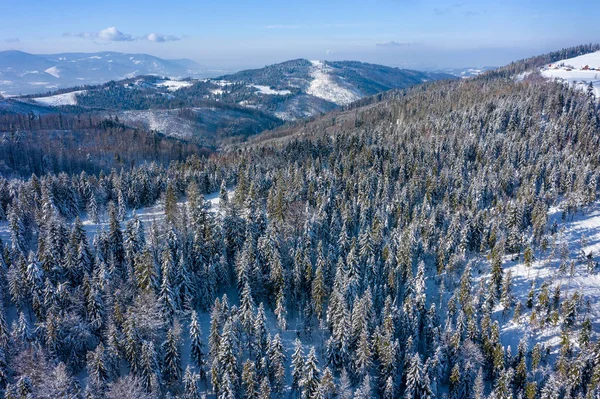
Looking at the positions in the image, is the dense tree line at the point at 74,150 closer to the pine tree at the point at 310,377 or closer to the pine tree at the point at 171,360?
the pine tree at the point at 171,360

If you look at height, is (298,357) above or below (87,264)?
below

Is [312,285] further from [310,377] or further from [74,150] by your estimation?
[74,150]

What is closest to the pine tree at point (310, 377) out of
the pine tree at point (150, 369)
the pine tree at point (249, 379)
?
the pine tree at point (249, 379)

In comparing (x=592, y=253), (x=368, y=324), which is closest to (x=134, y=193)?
(x=368, y=324)

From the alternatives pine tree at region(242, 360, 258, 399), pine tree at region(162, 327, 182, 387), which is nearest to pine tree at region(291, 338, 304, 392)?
pine tree at region(242, 360, 258, 399)

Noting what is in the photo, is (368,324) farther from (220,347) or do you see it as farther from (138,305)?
(138,305)

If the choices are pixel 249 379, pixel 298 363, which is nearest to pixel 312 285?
pixel 298 363
